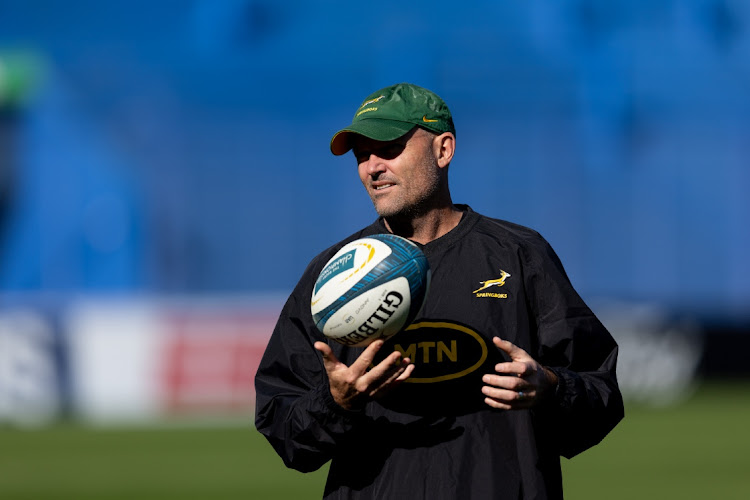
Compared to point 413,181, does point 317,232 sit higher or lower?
lower

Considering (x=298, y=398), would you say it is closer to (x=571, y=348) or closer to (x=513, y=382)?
(x=513, y=382)

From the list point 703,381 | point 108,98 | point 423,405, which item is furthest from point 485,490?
point 108,98

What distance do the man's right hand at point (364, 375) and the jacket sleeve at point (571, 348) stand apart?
22.3 inches

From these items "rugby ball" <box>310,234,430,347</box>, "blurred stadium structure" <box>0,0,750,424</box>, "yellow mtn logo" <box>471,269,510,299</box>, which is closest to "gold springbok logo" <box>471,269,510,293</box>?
"yellow mtn logo" <box>471,269,510,299</box>

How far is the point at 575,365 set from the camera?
13.9ft

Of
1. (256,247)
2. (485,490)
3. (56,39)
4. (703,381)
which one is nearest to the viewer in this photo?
(485,490)

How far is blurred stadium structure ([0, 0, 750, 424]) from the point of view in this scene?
28438mm

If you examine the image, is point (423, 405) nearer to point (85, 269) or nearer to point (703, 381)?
point (703, 381)

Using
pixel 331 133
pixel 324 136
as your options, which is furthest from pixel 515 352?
pixel 324 136

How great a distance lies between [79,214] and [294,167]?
16.6 feet

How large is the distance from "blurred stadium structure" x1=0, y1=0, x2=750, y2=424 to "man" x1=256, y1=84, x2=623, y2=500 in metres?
22.0

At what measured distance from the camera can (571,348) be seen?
4.18 m

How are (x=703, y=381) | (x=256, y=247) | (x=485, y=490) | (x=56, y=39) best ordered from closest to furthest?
(x=485, y=490), (x=703, y=381), (x=256, y=247), (x=56, y=39)

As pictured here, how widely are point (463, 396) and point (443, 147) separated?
0.87 meters
